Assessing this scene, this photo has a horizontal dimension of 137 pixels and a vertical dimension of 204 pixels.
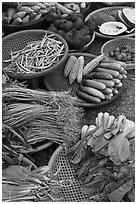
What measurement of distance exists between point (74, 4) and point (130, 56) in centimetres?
111

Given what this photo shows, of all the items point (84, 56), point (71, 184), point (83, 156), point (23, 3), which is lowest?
point (71, 184)

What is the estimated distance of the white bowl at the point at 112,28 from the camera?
16.5ft

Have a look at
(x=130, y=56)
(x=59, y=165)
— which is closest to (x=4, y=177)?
(x=59, y=165)

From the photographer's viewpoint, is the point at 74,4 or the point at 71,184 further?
the point at 74,4

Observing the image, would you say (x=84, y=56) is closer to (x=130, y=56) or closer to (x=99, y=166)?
(x=130, y=56)

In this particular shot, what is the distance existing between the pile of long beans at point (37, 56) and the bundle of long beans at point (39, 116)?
0.45 meters

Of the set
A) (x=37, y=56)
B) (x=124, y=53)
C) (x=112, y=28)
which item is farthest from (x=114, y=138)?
(x=112, y=28)

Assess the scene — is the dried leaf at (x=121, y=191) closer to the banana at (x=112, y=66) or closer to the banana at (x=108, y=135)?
the banana at (x=108, y=135)

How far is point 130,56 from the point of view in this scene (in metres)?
4.70

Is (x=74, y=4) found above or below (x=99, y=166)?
above

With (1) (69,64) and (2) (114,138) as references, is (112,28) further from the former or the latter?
(2) (114,138)

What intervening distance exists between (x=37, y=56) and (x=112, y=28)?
1385 mm

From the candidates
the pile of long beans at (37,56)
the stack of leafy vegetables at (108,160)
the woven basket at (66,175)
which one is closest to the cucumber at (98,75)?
the pile of long beans at (37,56)

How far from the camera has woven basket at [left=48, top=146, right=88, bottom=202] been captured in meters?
3.25
